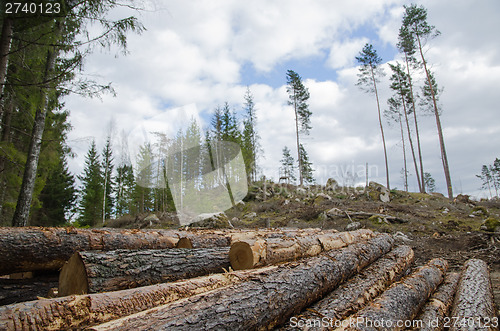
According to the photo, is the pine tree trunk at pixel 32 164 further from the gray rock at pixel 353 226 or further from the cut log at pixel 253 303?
the gray rock at pixel 353 226

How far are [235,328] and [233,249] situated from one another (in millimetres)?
1501

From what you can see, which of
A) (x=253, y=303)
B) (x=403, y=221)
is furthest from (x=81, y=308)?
(x=403, y=221)

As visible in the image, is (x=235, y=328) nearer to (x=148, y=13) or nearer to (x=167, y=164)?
(x=148, y=13)

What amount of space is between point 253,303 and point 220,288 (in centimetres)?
41

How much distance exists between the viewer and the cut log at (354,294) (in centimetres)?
273

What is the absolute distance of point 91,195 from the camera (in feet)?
90.2

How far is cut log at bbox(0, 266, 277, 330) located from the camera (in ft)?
5.82

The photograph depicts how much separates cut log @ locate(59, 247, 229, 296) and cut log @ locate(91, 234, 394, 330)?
2.80ft

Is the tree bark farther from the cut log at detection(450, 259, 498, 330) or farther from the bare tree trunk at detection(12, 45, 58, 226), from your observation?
the bare tree trunk at detection(12, 45, 58, 226)

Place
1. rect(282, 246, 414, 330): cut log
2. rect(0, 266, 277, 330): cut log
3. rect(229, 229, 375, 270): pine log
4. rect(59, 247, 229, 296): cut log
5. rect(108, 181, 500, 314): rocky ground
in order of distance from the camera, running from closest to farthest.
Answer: rect(0, 266, 277, 330): cut log → rect(59, 247, 229, 296): cut log → rect(282, 246, 414, 330): cut log → rect(229, 229, 375, 270): pine log → rect(108, 181, 500, 314): rocky ground

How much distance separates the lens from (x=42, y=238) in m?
3.37

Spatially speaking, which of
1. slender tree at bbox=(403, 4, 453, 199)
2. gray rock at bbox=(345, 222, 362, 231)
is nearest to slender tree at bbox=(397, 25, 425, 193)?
slender tree at bbox=(403, 4, 453, 199)

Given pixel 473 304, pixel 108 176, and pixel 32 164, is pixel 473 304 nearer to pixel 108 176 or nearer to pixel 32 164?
pixel 32 164

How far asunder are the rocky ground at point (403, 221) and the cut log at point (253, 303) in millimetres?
3172
